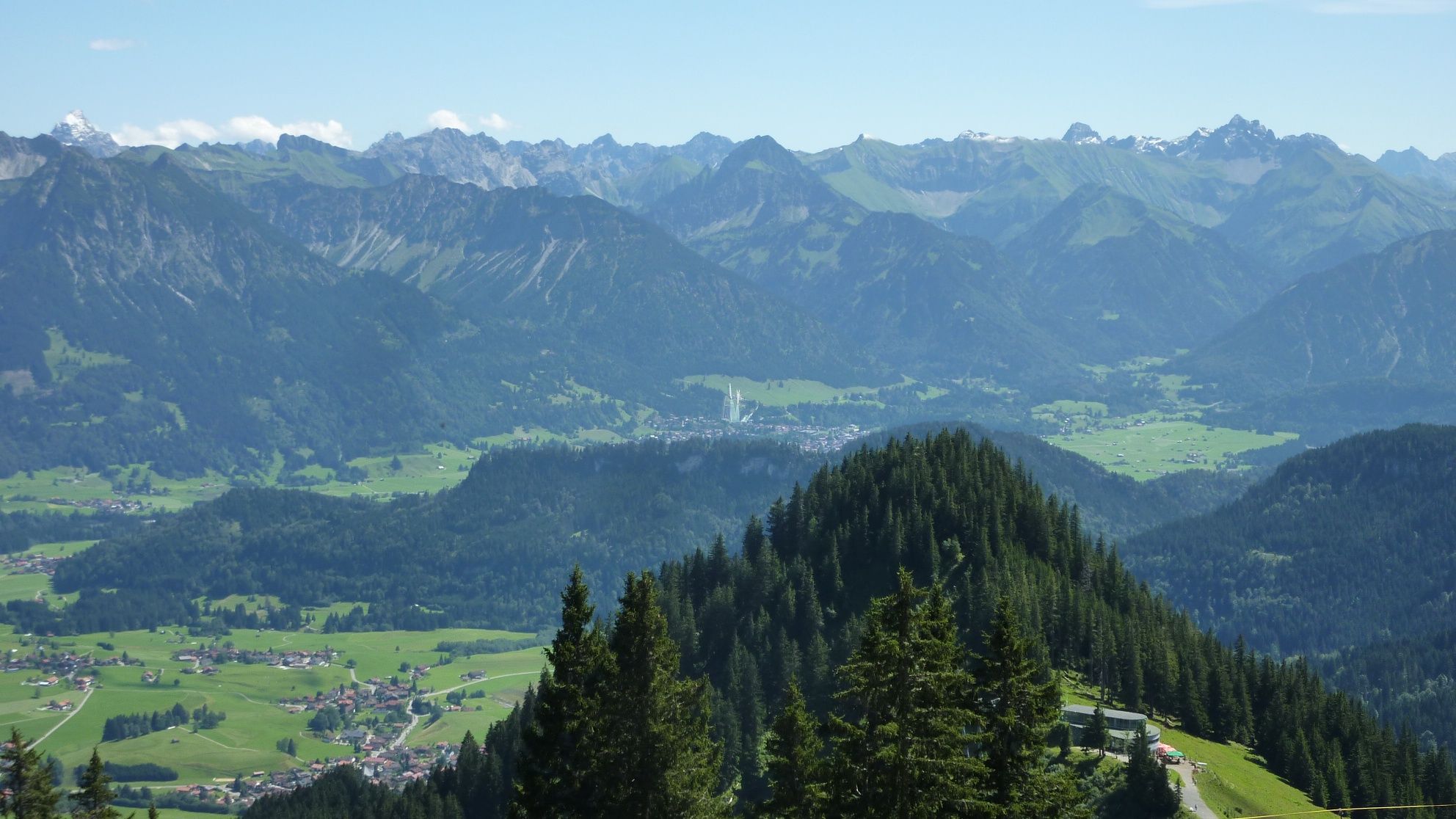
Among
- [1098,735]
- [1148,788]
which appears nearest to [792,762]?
[1148,788]

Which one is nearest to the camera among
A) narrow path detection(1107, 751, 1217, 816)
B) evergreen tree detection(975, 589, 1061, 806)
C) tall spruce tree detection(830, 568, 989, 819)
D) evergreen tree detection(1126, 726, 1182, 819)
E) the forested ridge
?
tall spruce tree detection(830, 568, 989, 819)

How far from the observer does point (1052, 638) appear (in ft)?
424

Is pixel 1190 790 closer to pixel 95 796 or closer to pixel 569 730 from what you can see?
pixel 569 730

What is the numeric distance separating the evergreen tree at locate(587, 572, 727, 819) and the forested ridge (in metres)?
43.7

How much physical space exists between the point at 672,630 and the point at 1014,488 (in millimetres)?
43514

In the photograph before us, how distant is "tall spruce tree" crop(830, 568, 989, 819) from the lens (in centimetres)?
4500

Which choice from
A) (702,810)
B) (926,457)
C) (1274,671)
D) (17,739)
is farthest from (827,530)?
(702,810)

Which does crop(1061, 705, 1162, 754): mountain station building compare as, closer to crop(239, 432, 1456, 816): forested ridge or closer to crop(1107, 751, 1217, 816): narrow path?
crop(1107, 751, 1217, 816): narrow path

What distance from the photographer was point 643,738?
50.9 metres

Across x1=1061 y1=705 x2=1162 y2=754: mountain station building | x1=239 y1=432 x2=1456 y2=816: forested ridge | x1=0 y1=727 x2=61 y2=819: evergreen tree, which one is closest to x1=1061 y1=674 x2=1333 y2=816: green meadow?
x1=1061 y1=705 x2=1162 y2=754: mountain station building

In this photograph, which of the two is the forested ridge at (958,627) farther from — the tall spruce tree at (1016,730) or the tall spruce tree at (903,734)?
the tall spruce tree at (903,734)

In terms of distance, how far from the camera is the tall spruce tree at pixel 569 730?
5094 centimetres

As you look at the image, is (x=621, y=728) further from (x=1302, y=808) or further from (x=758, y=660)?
(x=758, y=660)

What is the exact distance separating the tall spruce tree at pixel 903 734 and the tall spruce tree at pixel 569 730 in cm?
931
